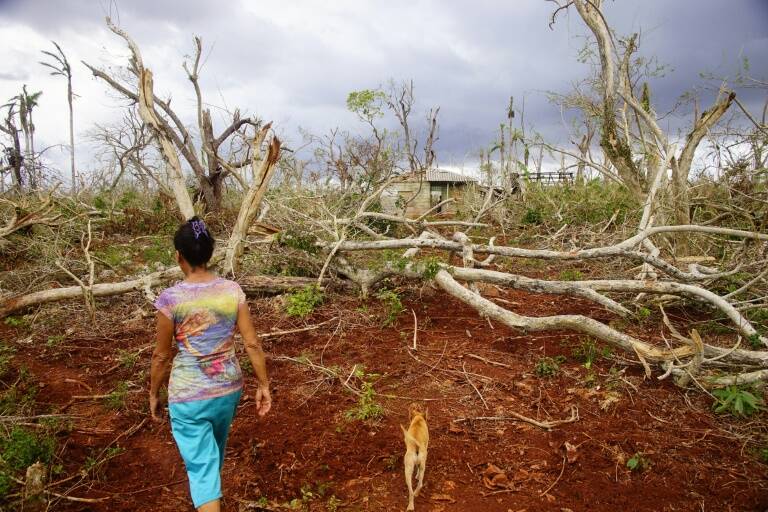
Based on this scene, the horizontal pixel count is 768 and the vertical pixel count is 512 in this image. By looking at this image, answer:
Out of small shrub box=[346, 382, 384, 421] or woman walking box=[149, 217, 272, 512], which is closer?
woman walking box=[149, 217, 272, 512]

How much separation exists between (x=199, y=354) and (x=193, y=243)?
484 millimetres

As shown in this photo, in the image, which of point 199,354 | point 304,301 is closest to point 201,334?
point 199,354

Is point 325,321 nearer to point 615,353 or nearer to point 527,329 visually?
point 527,329

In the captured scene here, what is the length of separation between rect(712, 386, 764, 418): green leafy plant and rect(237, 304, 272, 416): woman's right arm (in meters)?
2.85

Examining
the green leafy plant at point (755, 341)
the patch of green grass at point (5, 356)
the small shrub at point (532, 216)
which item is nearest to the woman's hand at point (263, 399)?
the patch of green grass at point (5, 356)

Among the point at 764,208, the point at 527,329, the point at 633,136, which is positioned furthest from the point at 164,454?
the point at 633,136

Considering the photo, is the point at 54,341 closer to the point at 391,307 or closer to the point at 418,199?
the point at 391,307

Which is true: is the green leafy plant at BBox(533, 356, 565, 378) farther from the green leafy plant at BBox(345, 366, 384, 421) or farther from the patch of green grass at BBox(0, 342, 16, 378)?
the patch of green grass at BBox(0, 342, 16, 378)

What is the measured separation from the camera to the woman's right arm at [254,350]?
2215 millimetres

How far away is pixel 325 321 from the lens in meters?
5.08

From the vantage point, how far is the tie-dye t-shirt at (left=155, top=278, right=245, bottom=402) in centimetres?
212

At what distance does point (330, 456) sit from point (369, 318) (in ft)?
7.43

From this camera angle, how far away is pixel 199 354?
7.07 feet

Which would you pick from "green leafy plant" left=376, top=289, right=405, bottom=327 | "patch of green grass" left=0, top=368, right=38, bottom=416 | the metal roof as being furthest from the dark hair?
the metal roof
